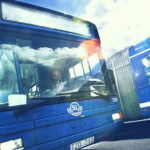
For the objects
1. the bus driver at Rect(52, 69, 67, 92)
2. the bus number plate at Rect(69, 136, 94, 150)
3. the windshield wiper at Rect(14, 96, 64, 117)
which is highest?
the bus driver at Rect(52, 69, 67, 92)

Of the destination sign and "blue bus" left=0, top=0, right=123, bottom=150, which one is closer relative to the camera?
"blue bus" left=0, top=0, right=123, bottom=150

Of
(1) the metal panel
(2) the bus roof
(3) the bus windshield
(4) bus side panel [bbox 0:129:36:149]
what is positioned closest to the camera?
(4) bus side panel [bbox 0:129:36:149]

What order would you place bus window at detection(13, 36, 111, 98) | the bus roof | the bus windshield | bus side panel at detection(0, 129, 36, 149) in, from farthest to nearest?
the bus roof → bus window at detection(13, 36, 111, 98) → the bus windshield → bus side panel at detection(0, 129, 36, 149)

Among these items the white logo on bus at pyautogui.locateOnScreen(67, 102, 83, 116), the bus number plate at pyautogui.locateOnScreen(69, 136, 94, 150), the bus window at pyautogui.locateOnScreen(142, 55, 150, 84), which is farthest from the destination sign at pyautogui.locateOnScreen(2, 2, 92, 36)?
the bus window at pyautogui.locateOnScreen(142, 55, 150, 84)

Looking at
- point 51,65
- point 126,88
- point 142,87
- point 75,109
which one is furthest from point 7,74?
point 126,88

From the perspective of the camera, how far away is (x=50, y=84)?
269 centimetres

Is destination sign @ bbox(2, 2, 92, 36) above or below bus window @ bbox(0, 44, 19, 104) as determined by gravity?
above

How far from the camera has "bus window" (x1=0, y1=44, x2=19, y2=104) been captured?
2295mm

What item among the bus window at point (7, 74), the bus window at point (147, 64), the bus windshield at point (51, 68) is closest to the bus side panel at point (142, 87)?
the bus window at point (147, 64)

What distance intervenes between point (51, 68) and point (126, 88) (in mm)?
4835

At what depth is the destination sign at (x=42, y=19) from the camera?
105 inches

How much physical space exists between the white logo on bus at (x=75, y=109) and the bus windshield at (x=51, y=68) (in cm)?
17

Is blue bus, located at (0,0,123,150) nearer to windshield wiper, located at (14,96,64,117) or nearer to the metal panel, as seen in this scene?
windshield wiper, located at (14,96,64,117)

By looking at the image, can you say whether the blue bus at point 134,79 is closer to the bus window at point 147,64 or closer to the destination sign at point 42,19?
the bus window at point 147,64
